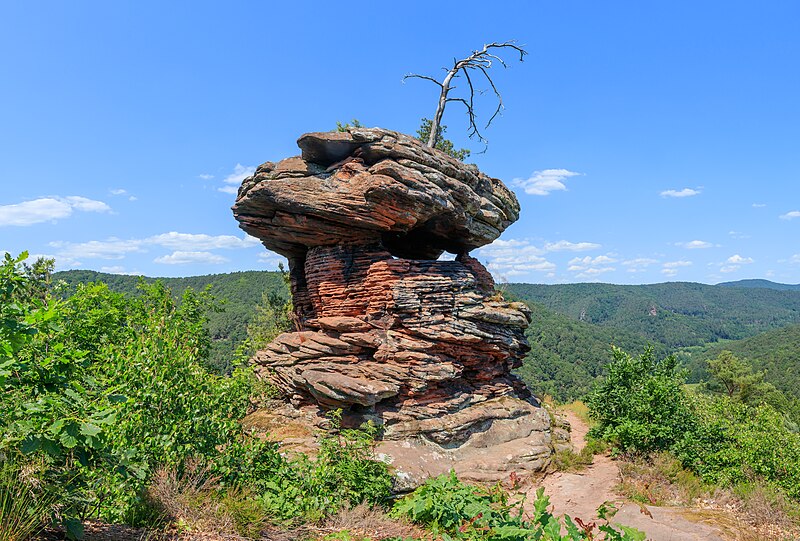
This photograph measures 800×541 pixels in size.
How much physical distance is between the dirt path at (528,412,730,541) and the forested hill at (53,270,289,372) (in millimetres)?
40761

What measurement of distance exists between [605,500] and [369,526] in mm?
6521

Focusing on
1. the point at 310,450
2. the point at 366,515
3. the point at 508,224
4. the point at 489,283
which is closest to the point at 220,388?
the point at 366,515

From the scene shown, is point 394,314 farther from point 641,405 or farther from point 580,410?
point 580,410

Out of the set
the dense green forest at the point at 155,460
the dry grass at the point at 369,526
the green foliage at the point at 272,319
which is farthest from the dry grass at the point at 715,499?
the green foliage at the point at 272,319

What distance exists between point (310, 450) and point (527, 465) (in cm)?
575

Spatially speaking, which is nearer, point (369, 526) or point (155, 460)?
point (155, 460)

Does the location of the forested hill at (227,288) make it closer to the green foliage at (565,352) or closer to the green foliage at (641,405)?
the green foliage at (641,405)

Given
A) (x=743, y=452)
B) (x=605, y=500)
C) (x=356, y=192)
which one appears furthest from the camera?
(x=356, y=192)

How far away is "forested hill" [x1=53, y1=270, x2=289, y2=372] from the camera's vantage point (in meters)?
57.7

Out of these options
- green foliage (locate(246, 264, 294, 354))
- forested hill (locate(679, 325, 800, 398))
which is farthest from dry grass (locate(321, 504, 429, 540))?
forested hill (locate(679, 325, 800, 398))

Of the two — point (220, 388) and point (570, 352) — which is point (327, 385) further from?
point (570, 352)

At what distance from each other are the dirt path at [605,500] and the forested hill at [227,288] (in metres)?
40.8

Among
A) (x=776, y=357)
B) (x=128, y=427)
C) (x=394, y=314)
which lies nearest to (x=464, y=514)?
(x=128, y=427)

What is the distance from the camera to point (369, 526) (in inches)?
→ 289
